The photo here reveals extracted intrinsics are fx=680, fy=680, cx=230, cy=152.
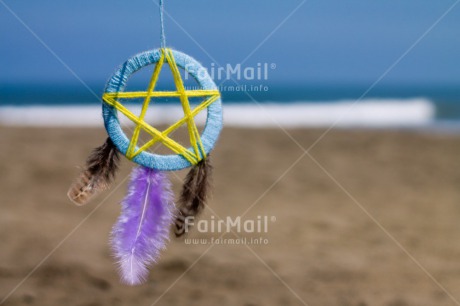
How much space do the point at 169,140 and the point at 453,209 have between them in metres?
5.25

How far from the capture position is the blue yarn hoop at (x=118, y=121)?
6.46 ft

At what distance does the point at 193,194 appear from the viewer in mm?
2088

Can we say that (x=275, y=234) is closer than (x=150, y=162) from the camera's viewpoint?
No

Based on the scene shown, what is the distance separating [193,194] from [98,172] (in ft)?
0.97

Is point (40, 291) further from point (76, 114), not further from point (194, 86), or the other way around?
point (76, 114)

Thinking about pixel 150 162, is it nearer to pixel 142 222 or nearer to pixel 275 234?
pixel 142 222

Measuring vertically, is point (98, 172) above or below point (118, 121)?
below

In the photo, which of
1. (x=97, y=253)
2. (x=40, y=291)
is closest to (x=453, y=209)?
(x=97, y=253)

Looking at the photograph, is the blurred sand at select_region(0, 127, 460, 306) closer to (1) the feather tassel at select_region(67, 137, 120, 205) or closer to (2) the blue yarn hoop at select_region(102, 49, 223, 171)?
(1) the feather tassel at select_region(67, 137, 120, 205)

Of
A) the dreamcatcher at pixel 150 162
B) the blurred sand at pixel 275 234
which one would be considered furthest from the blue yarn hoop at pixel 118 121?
the blurred sand at pixel 275 234

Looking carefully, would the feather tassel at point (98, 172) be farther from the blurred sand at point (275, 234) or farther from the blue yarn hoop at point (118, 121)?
the blurred sand at point (275, 234)

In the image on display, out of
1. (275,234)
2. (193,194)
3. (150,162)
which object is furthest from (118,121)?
(275,234)

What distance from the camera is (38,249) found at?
496 centimetres

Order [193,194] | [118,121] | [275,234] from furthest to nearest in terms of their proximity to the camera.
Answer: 1. [275,234]
2. [193,194]
3. [118,121]
